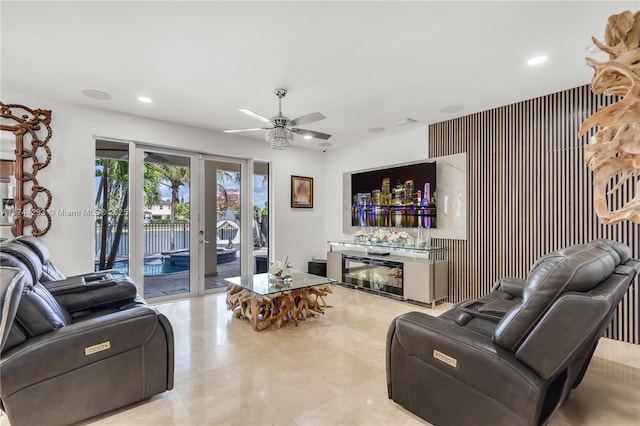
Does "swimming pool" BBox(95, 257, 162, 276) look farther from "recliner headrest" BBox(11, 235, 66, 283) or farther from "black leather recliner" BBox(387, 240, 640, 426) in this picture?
"black leather recliner" BBox(387, 240, 640, 426)

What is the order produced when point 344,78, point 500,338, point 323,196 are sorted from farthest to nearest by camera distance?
point 323,196
point 344,78
point 500,338

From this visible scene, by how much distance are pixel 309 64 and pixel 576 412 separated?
11.1 feet

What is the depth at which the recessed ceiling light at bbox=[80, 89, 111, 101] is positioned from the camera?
11.4ft

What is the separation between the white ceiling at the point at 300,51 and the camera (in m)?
2.14

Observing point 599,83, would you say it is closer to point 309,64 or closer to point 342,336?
point 309,64

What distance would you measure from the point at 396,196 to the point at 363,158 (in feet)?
3.73

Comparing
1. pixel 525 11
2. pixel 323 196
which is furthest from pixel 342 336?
pixel 323 196

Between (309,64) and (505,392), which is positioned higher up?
(309,64)

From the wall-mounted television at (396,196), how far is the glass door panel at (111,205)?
3.83 m

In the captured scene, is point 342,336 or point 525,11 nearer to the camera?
point 525,11

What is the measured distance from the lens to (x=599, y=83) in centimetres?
172

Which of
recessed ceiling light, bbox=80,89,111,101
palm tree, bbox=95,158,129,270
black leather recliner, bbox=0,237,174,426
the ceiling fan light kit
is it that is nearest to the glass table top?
black leather recliner, bbox=0,237,174,426

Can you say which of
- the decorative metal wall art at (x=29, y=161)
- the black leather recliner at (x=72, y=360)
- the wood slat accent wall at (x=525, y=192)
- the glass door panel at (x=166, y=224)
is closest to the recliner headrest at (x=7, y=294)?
the black leather recliner at (x=72, y=360)

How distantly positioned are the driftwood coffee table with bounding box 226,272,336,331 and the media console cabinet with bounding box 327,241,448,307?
1.36m
